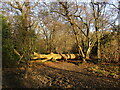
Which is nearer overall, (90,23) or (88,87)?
(88,87)

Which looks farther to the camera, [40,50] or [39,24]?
[40,50]

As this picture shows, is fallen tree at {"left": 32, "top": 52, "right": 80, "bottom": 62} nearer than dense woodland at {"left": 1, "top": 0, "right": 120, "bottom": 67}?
No

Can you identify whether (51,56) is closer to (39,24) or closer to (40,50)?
(40,50)

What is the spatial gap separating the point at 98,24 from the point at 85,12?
81.2 inches

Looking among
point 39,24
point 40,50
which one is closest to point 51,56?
point 40,50

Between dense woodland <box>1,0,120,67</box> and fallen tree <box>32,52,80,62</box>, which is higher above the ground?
dense woodland <box>1,0,120,67</box>

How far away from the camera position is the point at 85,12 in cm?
973

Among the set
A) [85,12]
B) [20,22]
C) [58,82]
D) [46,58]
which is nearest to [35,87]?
[58,82]

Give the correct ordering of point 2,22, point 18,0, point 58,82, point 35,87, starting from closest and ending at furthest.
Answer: point 35,87
point 58,82
point 2,22
point 18,0

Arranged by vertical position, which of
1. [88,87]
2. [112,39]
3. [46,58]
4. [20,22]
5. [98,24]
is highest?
[98,24]

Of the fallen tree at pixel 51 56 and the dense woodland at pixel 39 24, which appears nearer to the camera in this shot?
the dense woodland at pixel 39 24

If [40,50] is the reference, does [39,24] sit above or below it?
above

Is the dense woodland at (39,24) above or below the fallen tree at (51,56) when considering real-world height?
above

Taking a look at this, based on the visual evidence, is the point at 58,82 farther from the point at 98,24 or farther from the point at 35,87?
the point at 98,24
